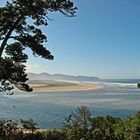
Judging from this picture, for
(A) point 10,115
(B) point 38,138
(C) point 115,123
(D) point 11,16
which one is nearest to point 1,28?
(D) point 11,16

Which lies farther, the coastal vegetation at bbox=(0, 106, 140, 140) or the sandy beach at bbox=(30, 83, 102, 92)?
the sandy beach at bbox=(30, 83, 102, 92)

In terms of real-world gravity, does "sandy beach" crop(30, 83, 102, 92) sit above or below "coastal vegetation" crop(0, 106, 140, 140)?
above

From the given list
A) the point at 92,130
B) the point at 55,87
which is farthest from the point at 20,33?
the point at 55,87

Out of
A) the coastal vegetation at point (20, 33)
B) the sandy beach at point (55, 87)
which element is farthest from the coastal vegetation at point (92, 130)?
the sandy beach at point (55, 87)

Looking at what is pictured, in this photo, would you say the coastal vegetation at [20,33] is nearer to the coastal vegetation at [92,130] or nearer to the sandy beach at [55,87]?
the coastal vegetation at [92,130]

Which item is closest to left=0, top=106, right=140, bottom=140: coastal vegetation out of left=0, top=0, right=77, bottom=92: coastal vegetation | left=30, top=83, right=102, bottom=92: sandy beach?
left=0, top=0, right=77, bottom=92: coastal vegetation

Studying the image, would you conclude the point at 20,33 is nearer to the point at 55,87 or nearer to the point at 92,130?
the point at 92,130

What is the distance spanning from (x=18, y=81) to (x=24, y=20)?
304 centimetres

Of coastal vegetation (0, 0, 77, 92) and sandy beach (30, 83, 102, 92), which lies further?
sandy beach (30, 83, 102, 92)

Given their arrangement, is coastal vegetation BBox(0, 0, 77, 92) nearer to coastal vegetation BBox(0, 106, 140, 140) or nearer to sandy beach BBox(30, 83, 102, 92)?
coastal vegetation BBox(0, 106, 140, 140)

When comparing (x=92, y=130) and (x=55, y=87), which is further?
(x=55, y=87)

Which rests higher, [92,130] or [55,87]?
[55,87]

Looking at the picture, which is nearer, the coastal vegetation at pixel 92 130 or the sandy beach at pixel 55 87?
the coastal vegetation at pixel 92 130

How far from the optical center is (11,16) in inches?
783
